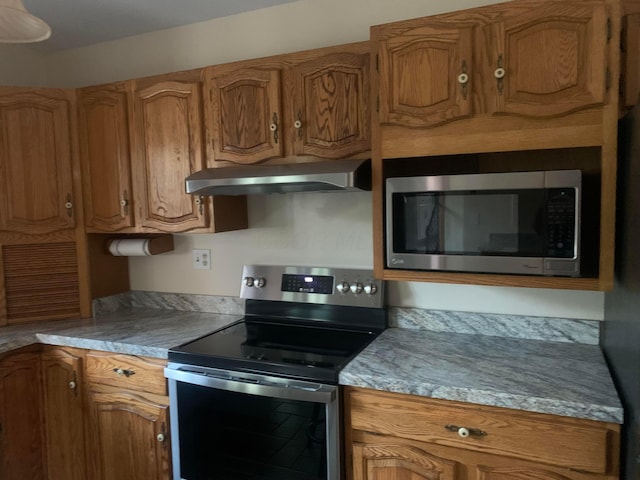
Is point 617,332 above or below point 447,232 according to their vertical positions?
below

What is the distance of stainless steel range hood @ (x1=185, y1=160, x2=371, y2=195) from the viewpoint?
171 centimetres

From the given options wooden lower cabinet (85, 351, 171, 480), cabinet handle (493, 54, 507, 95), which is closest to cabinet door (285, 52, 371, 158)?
cabinet handle (493, 54, 507, 95)

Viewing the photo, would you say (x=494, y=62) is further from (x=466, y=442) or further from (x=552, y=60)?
(x=466, y=442)

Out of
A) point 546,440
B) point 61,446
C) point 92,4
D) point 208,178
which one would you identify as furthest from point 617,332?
point 92,4

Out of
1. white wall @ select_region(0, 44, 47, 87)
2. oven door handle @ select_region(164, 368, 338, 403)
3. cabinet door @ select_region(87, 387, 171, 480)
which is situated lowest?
cabinet door @ select_region(87, 387, 171, 480)

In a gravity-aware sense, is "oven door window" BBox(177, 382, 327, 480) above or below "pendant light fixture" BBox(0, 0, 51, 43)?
below

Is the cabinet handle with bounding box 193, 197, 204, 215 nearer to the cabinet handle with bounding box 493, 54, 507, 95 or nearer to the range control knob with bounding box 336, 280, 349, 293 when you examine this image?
the range control knob with bounding box 336, 280, 349, 293

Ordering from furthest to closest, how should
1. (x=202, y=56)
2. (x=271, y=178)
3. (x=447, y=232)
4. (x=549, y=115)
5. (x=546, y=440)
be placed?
1. (x=202, y=56)
2. (x=271, y=178)
3. (x=447, y=232)
4. (x=549, y=115)
5. (x=546, y=440)

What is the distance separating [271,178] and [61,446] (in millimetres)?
1616

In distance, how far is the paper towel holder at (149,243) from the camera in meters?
2.45

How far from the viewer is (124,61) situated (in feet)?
8.48

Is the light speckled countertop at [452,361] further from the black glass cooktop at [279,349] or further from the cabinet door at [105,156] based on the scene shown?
the cabinet door at [105,156]

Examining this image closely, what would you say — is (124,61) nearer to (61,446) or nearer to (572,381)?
(61,446)

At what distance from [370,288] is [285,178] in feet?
2.07
